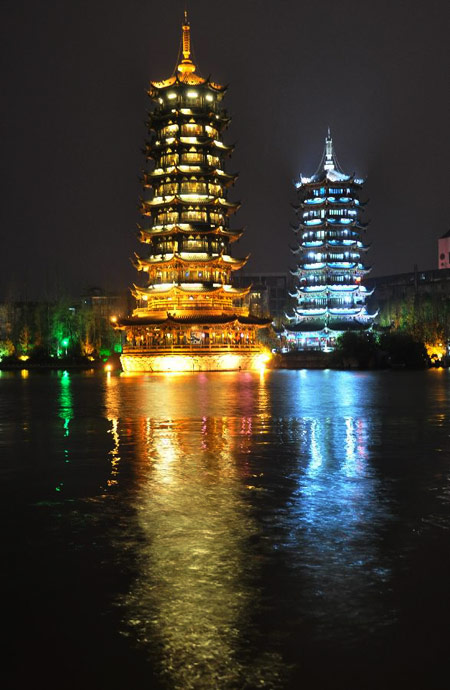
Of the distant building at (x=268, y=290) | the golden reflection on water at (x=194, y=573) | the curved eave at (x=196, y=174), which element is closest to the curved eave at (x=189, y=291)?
the curved eave at (x=196, y=174)

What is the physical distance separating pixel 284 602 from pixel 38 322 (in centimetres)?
8206

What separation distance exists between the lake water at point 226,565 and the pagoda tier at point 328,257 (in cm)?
7244

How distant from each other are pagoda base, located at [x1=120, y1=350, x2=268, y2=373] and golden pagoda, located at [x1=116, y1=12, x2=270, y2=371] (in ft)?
0.29

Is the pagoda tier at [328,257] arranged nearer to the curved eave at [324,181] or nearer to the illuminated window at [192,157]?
the curved eave at [324,181]

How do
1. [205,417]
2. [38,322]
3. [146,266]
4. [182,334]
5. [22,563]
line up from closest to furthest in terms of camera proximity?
[22,563]
[205,417]
[182,334]
[146,266]
[38,322]

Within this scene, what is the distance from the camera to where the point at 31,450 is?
1338 cm

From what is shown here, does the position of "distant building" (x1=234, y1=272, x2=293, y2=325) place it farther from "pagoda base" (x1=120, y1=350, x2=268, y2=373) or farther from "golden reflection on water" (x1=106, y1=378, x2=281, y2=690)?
"golden reflection on water" (x1=106, y1=378, x2=281, y2=690)

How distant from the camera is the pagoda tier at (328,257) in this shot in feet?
281

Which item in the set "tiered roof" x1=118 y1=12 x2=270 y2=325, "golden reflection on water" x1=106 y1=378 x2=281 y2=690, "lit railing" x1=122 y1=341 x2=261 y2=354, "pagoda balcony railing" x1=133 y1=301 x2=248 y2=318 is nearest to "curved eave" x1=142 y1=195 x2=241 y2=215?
"tiered roof" x1=118 y1=12 x2=270 y2=325

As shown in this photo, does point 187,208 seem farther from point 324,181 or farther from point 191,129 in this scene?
point 324,181

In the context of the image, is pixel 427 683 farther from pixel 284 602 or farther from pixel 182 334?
pixel 182 334

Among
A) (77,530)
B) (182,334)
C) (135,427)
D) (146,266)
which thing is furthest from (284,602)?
(146,266)

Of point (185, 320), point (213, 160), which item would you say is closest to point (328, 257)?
point (213, 160)

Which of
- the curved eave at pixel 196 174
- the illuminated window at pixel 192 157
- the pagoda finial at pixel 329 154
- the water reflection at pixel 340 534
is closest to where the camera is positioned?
the water reflection at pixel 340 534
